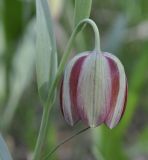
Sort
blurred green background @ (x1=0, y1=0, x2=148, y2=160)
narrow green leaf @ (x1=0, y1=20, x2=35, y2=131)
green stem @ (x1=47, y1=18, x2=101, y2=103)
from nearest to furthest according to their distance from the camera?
green stem @ (x1=47, y1=18, x2=101, y2=103)
blurred green background @ (x1=0, y1=0, x2=148, y2=160)
narrow green leaf @ (x1=0, y1=20, x2=35, y2=131)

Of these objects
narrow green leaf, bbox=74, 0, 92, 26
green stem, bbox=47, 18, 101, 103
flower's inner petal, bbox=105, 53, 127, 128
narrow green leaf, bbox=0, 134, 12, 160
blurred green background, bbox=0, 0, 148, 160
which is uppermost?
narrow green leaf, bbox=74, 0, 92, 26

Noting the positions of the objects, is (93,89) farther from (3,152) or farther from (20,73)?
(20,73)

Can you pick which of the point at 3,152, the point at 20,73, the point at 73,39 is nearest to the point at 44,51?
the point at 73,39

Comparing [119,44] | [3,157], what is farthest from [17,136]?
[3,157]

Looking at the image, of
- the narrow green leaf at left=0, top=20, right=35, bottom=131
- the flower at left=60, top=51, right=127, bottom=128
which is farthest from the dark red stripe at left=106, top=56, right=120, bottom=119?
the narrow green leaf at left=0, top=20, right=35, bottom=131

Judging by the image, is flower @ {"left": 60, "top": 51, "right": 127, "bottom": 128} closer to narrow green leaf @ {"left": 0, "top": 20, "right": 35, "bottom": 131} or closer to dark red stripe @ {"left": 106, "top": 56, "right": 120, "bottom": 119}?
dark red stripe @ {"left": 106, "top": 56, "right": 120, "bottom": 119}

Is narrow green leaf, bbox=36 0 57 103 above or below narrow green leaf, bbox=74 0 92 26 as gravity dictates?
below

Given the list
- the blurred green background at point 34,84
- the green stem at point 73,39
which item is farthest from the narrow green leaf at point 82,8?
the blurred green background at point 34,84
